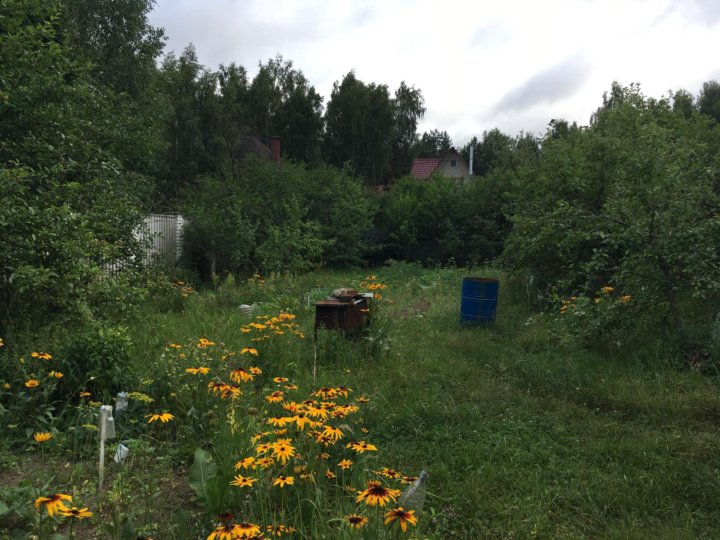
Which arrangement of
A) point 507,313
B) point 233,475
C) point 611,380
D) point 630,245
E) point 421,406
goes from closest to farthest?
point 233,475, point 421,406, point 611,380, point 630,245, point 507,313

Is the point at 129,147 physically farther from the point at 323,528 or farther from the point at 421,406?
the point at 323,528

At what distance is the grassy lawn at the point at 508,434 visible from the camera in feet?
7.78

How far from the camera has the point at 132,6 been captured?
37.1 feet

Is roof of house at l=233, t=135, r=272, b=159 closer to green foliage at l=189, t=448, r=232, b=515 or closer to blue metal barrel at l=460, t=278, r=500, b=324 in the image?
blue metal barrel at l=460, t=278, r=500, b=324

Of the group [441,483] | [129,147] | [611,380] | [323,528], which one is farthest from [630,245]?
[129,147]

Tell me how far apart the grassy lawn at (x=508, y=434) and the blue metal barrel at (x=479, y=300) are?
1.88ft

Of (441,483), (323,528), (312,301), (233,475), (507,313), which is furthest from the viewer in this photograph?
(312,301)

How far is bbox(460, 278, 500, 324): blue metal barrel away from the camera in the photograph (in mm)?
6418

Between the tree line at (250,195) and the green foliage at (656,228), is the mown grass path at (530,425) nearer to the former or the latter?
the green foliage at (656,228)

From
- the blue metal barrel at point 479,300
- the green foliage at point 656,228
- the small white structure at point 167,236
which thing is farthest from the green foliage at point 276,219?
the green foliage at point 656,228

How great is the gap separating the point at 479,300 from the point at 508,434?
332cm

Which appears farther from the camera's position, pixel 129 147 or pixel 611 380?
pixel 129 147

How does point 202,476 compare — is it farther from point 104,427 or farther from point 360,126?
point 360,126

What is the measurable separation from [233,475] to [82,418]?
4.39 feet
